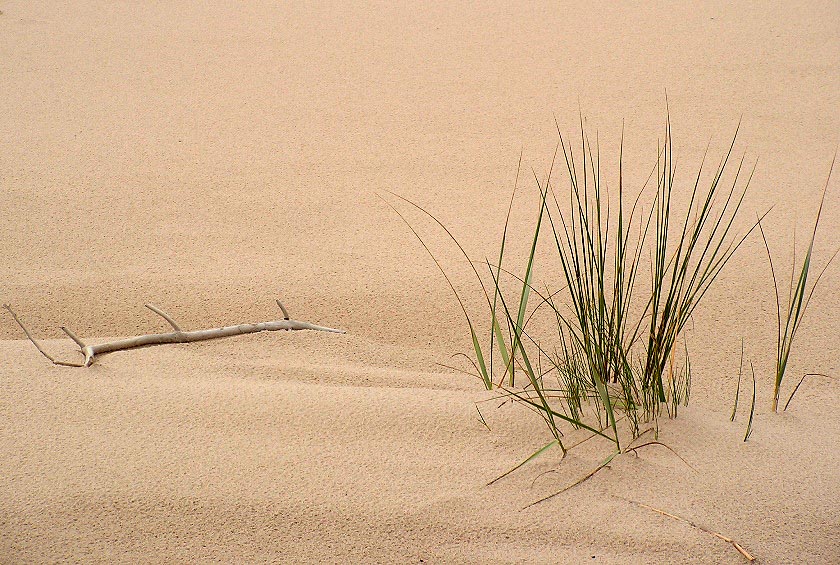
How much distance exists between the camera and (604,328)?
4.69 ft

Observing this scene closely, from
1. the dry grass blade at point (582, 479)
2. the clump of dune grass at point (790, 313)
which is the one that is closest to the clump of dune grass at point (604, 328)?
the dry grass blade at point (582, 479)

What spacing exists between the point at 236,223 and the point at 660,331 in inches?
60.7

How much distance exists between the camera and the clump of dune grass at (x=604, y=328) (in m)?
1.33

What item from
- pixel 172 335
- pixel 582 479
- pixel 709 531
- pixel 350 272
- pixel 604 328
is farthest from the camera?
pixel 350 272

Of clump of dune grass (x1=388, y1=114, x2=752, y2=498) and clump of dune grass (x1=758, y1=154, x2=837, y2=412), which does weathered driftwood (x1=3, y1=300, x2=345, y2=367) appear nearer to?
clump of dune grass (x1=388, y1=114, x2=752, y2=498)

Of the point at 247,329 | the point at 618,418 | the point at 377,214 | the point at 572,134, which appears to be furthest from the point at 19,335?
the point at 572,134

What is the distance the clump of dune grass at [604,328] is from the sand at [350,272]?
0.07 m

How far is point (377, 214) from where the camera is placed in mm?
2602

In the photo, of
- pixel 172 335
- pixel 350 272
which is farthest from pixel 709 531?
pixel 350 272

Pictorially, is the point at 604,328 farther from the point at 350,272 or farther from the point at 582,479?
the point at 350,272

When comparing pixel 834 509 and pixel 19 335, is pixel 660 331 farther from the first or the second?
pixel 19 335

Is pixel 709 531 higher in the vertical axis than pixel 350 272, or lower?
lower

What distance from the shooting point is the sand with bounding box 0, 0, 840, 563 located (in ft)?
3.93

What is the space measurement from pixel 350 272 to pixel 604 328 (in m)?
0.97
